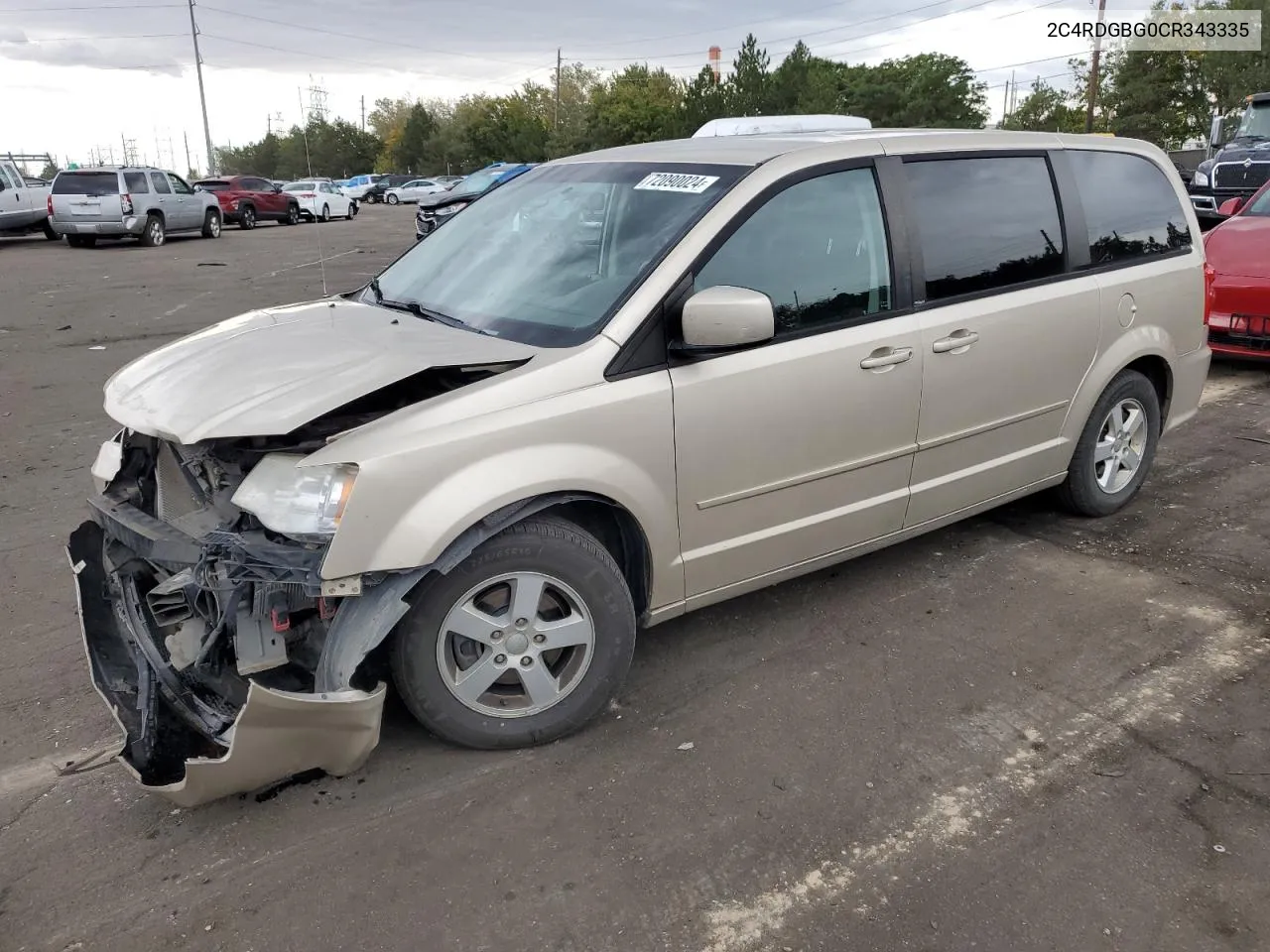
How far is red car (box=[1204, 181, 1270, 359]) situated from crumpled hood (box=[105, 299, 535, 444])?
265 inches

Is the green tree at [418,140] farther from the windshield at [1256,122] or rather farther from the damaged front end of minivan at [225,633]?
the damaged front end of minivan at [225,633]

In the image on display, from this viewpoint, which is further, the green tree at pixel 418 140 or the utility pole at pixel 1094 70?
the green tree at pixel 418 140

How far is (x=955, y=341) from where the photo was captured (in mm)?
3816

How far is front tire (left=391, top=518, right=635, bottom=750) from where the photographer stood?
111 inches

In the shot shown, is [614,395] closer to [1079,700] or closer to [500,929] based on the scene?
[500,929]

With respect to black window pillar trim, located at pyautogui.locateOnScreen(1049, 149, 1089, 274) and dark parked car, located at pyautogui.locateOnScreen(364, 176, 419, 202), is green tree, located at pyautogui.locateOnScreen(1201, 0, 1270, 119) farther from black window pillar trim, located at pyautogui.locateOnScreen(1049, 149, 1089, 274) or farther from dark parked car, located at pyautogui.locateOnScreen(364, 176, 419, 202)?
black window pillar trim, located at pyautogui.locateOnScreen(1049, 149, 1089, 274)

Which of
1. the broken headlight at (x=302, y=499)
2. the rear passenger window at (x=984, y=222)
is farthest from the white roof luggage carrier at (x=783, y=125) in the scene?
the broken headlight at (x=302, y=499)

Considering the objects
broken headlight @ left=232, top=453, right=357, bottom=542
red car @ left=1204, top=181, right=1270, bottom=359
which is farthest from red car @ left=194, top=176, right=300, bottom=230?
broken headlight @ left=232, top=453, right=357, bottom=542

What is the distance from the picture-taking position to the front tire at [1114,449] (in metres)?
4.66

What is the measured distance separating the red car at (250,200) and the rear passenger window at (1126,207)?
29501mm

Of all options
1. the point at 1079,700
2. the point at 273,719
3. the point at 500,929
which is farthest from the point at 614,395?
the point at 1079,700

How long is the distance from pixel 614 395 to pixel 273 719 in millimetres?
1350

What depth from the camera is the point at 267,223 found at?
35.2m

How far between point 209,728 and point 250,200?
3190cm
